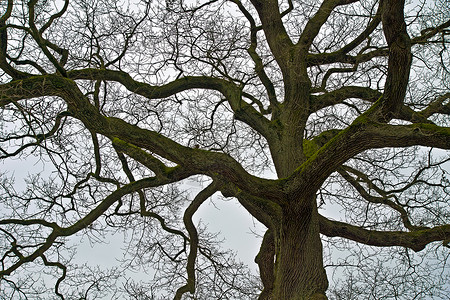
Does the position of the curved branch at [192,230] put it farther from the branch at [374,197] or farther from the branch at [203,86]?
the branch at [374,197]

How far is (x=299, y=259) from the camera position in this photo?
4.45 m

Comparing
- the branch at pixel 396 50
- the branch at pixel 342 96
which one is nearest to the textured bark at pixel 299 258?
the branch at pixel 396 50

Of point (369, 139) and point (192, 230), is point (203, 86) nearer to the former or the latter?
point (192, 230)

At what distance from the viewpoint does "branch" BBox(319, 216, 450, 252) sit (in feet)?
16.8

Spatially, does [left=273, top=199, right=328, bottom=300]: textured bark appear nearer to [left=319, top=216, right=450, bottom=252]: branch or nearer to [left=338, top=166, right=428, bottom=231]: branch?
[left=319, top=216, right=450, bottom=252]: branch

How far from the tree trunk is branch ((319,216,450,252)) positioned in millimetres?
806

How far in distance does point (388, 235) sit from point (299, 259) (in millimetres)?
1577

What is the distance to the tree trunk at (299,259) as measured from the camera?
432cm

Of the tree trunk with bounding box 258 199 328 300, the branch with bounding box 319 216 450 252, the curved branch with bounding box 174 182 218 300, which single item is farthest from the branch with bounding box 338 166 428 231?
the curved branch with bounding box 174 182 218 300

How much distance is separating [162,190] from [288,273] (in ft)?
9.73

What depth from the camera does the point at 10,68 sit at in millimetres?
4766

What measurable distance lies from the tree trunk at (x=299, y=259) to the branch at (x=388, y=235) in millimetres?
806

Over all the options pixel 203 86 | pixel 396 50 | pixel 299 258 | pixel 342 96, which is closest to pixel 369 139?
pixel 396 50

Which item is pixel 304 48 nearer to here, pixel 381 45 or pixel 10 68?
pixel 381 45
